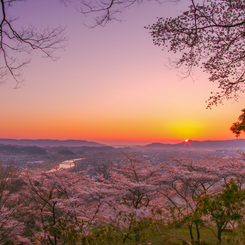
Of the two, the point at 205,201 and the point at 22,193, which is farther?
the point at 22,193

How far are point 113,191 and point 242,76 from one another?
639cm

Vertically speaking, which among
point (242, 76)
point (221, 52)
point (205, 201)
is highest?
point (221, 52)

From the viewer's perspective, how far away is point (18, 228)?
32.1 feet

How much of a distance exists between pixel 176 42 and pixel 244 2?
76.7 inches

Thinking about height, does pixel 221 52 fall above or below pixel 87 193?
above

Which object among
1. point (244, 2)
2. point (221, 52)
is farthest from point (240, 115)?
point (244, 2)

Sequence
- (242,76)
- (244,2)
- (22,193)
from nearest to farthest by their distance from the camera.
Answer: (244,2), (242,76), (22,193)

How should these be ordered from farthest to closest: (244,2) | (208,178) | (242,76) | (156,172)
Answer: (156,172), (208,178), (242,76), (244,2)

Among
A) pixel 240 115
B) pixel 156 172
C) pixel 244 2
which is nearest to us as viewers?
pixel 244 2

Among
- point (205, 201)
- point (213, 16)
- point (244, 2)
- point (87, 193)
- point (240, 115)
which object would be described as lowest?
point (87, 193)

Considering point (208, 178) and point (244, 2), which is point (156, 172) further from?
point (244, 2)

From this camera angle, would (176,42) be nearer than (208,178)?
Yes

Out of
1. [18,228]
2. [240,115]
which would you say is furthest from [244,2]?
[18,228]

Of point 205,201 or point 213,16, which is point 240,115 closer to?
point 213,16
